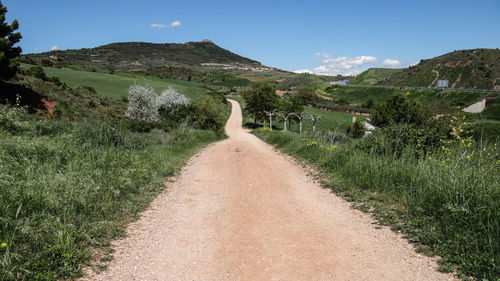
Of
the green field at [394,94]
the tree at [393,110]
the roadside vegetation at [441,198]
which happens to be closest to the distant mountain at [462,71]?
the green field at [394,94]

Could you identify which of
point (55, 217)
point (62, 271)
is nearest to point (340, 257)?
point (62, 271)

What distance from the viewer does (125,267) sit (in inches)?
159

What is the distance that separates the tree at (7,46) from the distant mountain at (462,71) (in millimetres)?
94692

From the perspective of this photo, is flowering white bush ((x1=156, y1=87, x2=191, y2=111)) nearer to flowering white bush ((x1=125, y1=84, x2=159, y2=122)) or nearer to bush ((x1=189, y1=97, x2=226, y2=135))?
flowering white bush ((x1=125, y1=84, x2=159, y2=122))

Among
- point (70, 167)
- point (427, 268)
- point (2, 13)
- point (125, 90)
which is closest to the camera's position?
point (427, 268)

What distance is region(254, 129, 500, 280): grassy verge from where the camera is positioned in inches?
162

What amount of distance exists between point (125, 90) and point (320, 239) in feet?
183

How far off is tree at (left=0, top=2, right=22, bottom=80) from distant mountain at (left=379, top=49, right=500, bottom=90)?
94692 mm

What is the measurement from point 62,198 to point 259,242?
11.6ft

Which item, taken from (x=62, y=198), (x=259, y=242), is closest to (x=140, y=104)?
(x=62, y=198)

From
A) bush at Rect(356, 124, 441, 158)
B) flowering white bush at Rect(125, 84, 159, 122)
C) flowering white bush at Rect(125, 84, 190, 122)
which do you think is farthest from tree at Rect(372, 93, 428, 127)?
bush at Rect(356, 124, 441, 158)

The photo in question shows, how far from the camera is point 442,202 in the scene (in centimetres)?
540

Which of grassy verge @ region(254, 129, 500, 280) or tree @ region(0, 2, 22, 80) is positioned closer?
grassy verge @ region(254, 129, 500, 280)

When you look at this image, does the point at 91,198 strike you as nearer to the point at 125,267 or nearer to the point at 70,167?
the point at 70,167
